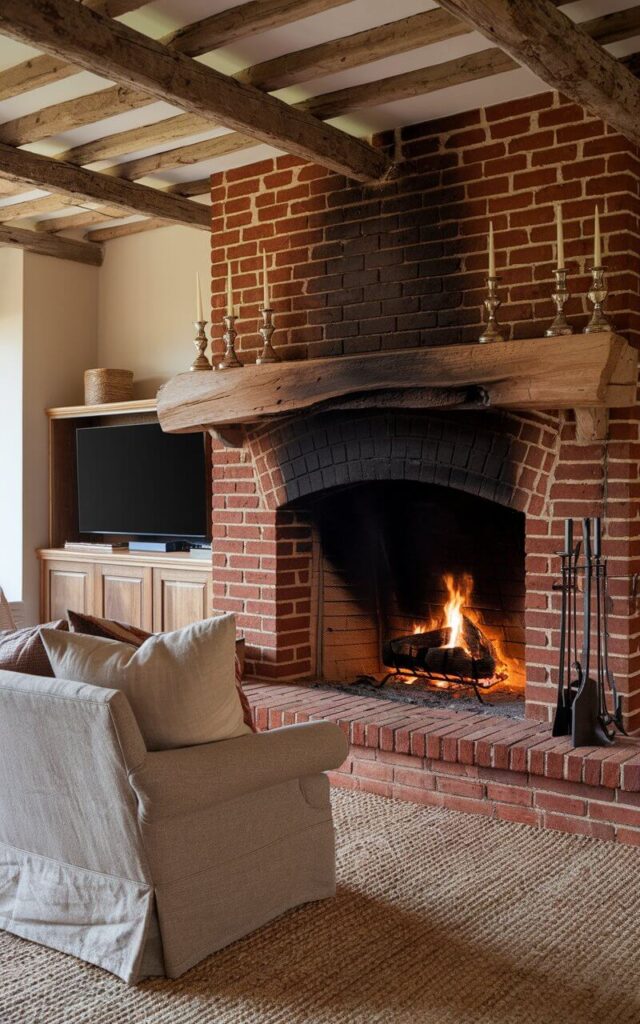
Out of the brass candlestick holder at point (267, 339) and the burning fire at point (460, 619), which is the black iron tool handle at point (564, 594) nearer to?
the burning fire at point (460, 619)

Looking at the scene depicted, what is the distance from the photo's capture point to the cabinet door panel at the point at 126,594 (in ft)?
17.7

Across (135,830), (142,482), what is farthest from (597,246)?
(142,482)

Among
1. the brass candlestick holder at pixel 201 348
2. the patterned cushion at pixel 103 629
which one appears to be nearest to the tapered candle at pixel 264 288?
the brass candlestick holder at pixel 201 348

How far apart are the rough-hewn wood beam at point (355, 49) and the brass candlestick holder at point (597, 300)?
2.92 feet

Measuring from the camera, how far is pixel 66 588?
5859mm

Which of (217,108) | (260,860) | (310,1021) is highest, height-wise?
(217,108)

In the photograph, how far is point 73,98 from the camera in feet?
13.0

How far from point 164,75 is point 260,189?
139 cm

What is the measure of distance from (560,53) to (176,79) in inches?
47.5

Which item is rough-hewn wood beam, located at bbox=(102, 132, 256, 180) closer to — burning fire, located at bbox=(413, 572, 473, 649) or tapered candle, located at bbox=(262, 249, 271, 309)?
tapered candle, located at bbox=(262, 249, 271, 309)

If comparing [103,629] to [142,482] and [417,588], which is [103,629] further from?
[142,482]

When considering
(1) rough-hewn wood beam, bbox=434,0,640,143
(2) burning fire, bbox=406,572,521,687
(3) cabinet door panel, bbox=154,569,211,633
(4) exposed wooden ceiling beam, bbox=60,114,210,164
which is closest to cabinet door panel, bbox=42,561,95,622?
(3) cabinet door panel, bbox=154,569,211,633

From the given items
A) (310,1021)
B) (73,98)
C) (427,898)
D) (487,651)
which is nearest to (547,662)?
(487,651)

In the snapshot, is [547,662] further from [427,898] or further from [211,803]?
[211,803]
